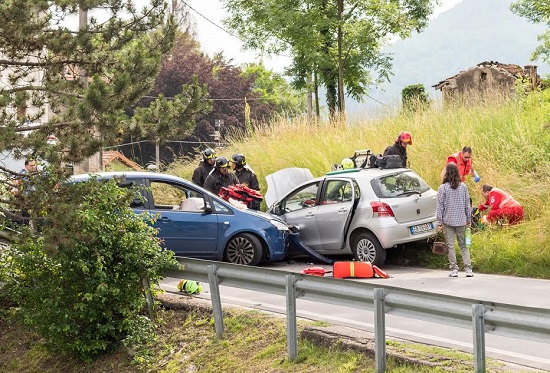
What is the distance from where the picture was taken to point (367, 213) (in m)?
17.3

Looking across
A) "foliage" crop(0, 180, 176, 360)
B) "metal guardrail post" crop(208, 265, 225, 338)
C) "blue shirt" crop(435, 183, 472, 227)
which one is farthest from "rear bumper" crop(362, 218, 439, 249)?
"metal guardrail post" crop(208, 265, 225, 338)

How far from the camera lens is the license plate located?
1733 centimetres

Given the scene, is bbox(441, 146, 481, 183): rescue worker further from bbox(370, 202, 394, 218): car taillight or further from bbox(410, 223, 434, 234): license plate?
bbox(370, 202, 394, 218): car taillight

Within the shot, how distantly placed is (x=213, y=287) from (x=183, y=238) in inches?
198

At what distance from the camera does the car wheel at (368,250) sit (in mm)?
17375

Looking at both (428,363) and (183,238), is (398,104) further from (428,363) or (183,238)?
(428,363)

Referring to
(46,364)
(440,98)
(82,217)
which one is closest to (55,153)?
(82,217)

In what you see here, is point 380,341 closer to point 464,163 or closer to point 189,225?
point 189,225

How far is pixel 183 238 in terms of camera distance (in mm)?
16734

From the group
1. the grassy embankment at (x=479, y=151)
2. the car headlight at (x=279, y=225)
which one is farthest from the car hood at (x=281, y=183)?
the car headlight at (x=279, y=225)

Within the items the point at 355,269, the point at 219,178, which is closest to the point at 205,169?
the point at 219,178

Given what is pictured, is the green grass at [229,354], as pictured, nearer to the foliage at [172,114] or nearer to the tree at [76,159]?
the tree at [76,159]

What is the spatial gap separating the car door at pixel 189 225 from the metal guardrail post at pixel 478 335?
8775 mm

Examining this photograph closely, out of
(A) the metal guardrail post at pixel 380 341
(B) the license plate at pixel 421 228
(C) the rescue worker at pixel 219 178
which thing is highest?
(C) the rescue worker at pixel 219 178
